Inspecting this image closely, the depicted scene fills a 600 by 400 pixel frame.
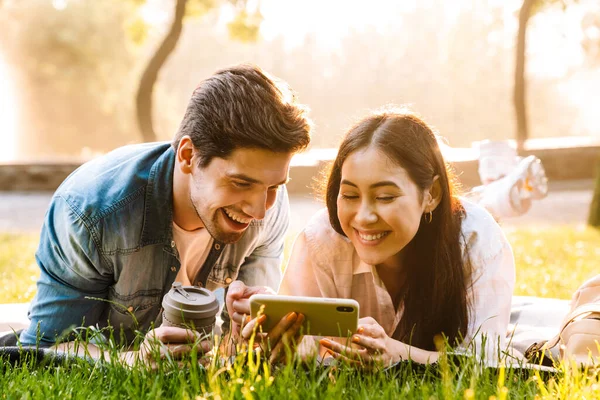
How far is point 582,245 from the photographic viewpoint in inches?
282

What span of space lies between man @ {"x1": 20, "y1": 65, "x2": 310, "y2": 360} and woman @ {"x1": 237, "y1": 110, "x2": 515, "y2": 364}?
0.29 m

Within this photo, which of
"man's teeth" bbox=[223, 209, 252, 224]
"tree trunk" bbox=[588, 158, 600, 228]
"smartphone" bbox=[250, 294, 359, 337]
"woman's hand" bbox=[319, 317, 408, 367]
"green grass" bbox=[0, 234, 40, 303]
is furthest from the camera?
"tree trunk" bbox=[588, 158, 600, 228]

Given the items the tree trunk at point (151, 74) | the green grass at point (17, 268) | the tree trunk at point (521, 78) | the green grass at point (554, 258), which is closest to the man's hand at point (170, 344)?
the green grass at point (17, 268)

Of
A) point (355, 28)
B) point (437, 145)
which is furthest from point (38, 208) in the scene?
point (355, 28)

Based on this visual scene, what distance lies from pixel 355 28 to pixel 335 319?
1885 inches

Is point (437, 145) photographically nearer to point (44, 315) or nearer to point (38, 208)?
point (44, 315)

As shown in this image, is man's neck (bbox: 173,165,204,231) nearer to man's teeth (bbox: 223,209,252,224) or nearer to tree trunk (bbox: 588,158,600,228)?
man's teeth (bbox: 223,209,252,224)

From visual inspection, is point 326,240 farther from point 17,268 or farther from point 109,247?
point 17,268

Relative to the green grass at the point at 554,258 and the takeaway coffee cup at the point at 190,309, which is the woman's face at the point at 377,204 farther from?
the green grass at the point at 554,258

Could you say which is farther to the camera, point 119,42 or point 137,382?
point 119,42

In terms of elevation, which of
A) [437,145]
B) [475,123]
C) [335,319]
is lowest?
[475,123]

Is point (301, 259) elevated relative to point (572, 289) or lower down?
elevated

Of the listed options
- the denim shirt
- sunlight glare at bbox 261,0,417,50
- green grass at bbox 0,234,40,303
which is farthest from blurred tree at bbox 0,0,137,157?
the denim shirt

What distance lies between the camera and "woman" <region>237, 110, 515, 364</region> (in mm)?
2996
